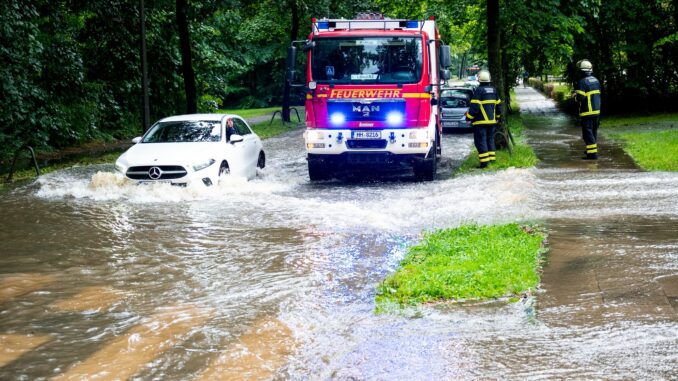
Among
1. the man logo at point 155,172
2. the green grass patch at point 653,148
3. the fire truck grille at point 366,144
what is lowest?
the green grass patch at point 653,148

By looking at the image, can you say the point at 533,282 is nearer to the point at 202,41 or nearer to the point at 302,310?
the point at 302,310

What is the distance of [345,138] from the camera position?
15.2 m

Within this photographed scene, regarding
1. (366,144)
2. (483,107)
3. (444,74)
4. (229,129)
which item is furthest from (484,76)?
(229,129)

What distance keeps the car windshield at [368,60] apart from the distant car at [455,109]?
12.8 metres

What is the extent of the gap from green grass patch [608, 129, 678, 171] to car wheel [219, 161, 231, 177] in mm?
8007

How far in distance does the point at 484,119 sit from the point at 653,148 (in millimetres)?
4686

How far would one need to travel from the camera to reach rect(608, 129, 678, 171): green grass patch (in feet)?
51.9

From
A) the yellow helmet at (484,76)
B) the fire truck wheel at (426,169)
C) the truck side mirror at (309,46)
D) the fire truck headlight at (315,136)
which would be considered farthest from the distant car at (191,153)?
the yellow helmet at (484,76)

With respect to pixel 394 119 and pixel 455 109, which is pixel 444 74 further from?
pixel 455 109

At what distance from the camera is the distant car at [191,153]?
13.9 meters

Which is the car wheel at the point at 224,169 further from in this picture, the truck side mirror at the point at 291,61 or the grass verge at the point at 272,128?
the grass verge at the point at 272,128

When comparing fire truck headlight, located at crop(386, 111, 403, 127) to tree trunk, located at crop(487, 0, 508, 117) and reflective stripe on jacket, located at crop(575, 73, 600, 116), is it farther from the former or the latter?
reflective stripe on jacket, located at crop(575, 73, 600, 116)

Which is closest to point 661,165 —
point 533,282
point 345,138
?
point 345,138

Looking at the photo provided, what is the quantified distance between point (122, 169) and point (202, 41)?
1819 cm
